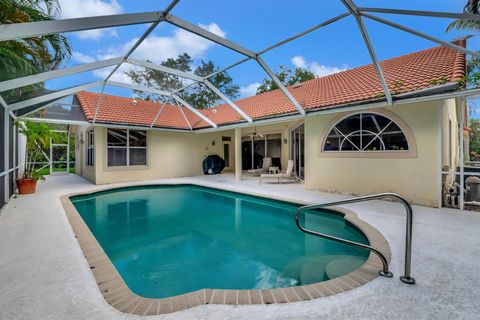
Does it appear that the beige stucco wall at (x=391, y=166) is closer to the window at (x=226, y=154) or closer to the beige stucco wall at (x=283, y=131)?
the beige stucco wall at (x=283, y=131)

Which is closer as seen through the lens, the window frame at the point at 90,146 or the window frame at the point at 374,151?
the window frame at the point at 374,151

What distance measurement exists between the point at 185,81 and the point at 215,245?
717 centimetres

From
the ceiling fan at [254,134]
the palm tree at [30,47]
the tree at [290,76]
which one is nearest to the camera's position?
the palm tree at [30,47]

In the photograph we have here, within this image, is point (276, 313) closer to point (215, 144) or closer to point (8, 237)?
point (8, 237)

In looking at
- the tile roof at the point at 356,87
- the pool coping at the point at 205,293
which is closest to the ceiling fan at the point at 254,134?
the tile roof at the point at 356,87

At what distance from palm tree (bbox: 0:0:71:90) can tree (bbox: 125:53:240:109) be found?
3663mm

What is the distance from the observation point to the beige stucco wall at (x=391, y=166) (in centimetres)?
714

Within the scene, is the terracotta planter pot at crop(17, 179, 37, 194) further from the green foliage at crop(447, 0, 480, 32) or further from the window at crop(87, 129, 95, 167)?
the green foliage at crop(447, 0, 480, 32)

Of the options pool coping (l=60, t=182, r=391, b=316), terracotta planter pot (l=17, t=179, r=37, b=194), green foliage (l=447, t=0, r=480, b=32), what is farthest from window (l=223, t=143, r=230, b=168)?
pool coping (l=60, t=182, r=391, b=316)

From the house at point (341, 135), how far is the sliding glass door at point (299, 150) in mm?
Result: 59

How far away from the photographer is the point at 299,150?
13688 millimetres

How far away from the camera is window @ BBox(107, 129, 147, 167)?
1326 centimetres

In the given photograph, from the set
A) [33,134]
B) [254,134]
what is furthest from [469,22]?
[33,134]

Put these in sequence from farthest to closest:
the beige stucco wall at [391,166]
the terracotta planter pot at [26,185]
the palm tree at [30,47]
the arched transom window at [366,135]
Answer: the terracotta planter pot at [26,185]
the arched transom window at [366,135]
the beige stucco wall at [391,166]
the palm tree at [30,47]
